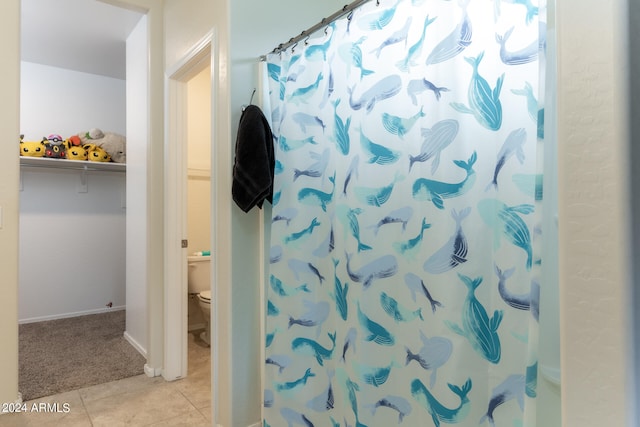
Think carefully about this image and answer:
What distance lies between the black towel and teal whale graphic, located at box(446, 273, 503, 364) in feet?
3.22

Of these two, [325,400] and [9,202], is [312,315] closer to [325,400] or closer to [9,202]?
[325,400]

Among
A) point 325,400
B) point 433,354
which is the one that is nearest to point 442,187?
point 433,354

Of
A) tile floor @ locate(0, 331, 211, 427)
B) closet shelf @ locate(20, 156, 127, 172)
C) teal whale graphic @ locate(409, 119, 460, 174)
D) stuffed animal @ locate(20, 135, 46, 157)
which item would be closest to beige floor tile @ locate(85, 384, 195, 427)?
tile floor @ locate(0, 331, 211, 427)

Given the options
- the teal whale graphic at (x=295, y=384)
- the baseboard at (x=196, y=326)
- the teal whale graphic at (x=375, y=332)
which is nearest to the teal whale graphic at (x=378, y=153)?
the teal whale graphic at (x=375, y=332)

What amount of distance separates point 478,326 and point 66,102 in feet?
15.1

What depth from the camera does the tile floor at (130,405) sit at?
193 cm

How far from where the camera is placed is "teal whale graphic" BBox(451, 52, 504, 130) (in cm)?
99

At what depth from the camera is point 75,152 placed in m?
3.56

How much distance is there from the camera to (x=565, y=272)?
19.3 inches

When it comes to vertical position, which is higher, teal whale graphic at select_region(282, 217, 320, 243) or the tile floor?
teal whale graphic at select_region(282, 217, 320, 243)

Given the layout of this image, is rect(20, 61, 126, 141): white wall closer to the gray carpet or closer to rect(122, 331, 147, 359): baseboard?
the gray carpet

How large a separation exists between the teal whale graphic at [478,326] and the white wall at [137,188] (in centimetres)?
228

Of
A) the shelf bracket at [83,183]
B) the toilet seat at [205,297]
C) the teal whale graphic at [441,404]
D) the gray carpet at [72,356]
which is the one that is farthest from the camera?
the shelf bracket at [83,183]

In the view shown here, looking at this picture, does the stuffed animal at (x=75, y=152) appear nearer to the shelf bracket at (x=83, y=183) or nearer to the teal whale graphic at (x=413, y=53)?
the shelf bracket at (x=83, y=183)
